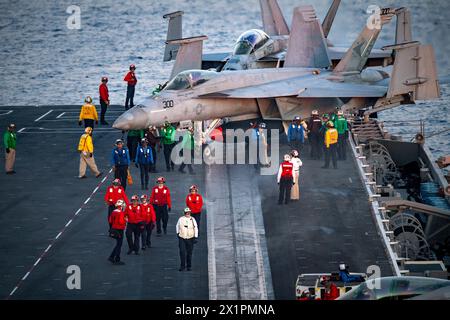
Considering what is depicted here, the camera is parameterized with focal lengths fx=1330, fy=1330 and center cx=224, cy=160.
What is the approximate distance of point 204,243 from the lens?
39.0 metres

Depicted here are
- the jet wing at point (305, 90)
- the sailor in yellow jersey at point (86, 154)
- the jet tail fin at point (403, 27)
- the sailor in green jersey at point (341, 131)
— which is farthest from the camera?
the jet tail fin at point (403, 27)

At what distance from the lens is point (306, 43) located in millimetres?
54250

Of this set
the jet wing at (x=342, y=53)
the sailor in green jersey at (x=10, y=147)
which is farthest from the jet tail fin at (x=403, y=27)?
the sailor in green jersey at (x=10, y=147)

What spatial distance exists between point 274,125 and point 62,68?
41600 millimetres

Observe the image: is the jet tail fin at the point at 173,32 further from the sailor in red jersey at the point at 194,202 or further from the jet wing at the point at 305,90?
→ the sailor in red jersey at the point at 194,202

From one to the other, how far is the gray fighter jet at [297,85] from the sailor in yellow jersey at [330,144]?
377 centimetres

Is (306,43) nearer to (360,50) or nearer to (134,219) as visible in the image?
(360,50)

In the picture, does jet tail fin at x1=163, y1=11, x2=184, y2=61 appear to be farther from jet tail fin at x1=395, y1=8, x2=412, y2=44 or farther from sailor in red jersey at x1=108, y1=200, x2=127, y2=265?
sailor in red jersey at x1=108, y1=200, x2=127, y2=265

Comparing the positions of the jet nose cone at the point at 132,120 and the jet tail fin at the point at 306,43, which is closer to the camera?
the jet nose cone at the point at 132,120

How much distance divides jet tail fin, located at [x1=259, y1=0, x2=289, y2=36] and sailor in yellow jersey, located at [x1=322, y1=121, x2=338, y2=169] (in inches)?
633

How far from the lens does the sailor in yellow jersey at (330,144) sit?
149 feet
